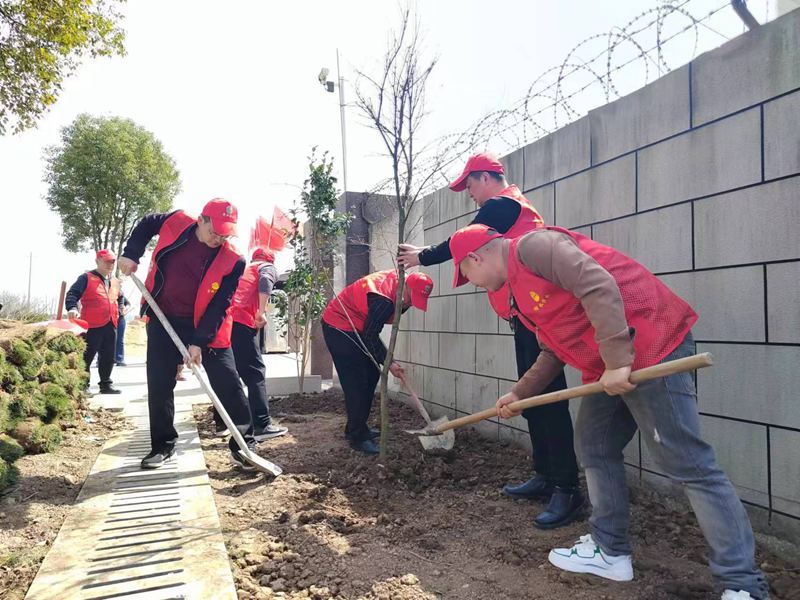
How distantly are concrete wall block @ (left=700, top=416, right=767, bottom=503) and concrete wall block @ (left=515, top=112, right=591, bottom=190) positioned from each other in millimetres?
1509

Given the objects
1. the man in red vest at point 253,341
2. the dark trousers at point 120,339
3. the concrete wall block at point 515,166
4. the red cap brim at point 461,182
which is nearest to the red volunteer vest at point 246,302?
the man in red vest at point 253,341

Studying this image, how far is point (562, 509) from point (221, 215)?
2349 mm

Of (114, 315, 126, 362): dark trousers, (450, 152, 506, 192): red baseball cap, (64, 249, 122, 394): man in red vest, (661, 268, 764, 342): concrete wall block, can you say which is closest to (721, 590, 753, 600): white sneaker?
(661, 268, 764, 342): concrete wall block

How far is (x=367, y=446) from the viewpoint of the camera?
11.6 feet

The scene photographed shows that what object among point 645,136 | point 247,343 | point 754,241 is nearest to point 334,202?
point 247,343

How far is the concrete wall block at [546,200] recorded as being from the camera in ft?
10.6

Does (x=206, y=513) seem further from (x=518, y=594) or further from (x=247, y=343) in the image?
(x=247, y=343)

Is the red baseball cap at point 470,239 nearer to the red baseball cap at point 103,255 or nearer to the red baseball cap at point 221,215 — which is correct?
the red baseball cap at point 221,215

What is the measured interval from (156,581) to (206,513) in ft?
2.02

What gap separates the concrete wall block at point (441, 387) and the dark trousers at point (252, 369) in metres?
1.38

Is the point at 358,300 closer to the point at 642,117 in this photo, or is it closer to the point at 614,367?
the point at 642,117

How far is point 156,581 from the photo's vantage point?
5.98 ft

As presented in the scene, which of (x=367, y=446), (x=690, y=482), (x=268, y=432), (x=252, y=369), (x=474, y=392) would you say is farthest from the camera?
(x=252, y=369)

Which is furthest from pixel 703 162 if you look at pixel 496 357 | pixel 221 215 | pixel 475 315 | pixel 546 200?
pixel 221 215
